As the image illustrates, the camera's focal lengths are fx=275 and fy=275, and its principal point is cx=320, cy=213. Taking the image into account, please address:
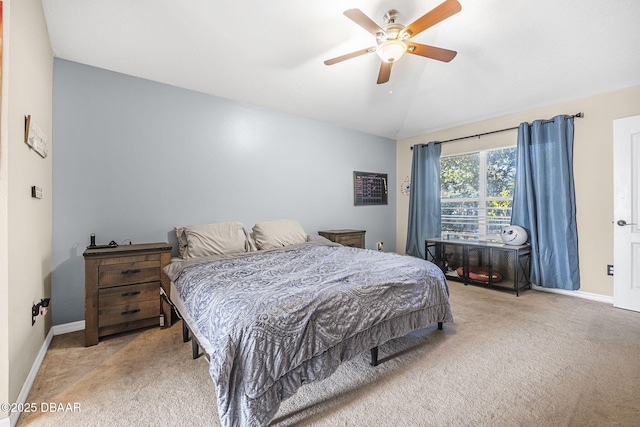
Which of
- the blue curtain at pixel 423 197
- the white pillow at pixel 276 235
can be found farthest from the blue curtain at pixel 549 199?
the white pillow at pixel 276 235

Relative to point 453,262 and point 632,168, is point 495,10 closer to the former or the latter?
point 632,168

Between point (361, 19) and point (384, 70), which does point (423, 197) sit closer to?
point (384, 70)

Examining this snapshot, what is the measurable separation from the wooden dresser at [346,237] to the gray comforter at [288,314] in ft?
4.70

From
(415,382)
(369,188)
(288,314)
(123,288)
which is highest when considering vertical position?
(369,188)

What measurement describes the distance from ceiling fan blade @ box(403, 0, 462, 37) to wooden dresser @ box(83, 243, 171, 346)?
2.65 m

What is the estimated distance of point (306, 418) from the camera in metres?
1.40

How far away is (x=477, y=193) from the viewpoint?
4.23 m

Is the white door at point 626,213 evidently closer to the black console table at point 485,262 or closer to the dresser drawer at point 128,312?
the black console table at point 485,262

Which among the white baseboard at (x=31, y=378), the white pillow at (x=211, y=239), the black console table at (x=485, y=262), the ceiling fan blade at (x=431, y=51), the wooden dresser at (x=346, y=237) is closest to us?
the white baseboard at (x=31, y=378)

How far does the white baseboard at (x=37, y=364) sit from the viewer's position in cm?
132

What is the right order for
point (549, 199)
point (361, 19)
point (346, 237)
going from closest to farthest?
point (361, 19)
point (549, 199)
point (346, 237)

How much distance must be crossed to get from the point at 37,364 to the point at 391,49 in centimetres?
330

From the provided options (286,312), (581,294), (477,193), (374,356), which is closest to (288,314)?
(286,312)

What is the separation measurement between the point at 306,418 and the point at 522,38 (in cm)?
348
